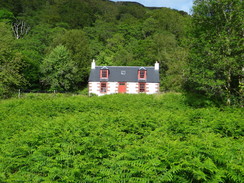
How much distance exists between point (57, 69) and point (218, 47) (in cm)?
3278

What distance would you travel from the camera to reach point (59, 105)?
18719 millimetres

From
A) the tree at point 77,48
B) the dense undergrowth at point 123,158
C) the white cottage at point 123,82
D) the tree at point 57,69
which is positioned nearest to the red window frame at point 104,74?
the white cottage at point 123,82

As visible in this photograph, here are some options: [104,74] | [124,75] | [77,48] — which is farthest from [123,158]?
[77,48]

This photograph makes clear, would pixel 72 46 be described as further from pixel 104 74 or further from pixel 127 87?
pixel 127 87

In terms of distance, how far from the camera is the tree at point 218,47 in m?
17.7

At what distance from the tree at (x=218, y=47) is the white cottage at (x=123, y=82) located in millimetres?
17361

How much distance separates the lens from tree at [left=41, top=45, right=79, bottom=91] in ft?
137

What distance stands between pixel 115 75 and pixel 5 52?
62.1 ft

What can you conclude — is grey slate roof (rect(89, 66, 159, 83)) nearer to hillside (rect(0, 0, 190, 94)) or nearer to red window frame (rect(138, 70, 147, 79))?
red window frame (rect(138, 70, 147, 79))

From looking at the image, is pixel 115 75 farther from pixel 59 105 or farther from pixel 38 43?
pixel 38 43

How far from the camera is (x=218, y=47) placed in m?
18.2

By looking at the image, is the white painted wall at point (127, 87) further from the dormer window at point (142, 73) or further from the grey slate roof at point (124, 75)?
the dormer window at point (142, 73)

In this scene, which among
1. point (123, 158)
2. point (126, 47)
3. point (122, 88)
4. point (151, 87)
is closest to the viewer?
point (123, 158)

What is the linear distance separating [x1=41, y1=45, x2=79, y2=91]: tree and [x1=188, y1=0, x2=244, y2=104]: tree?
29.4 meters
